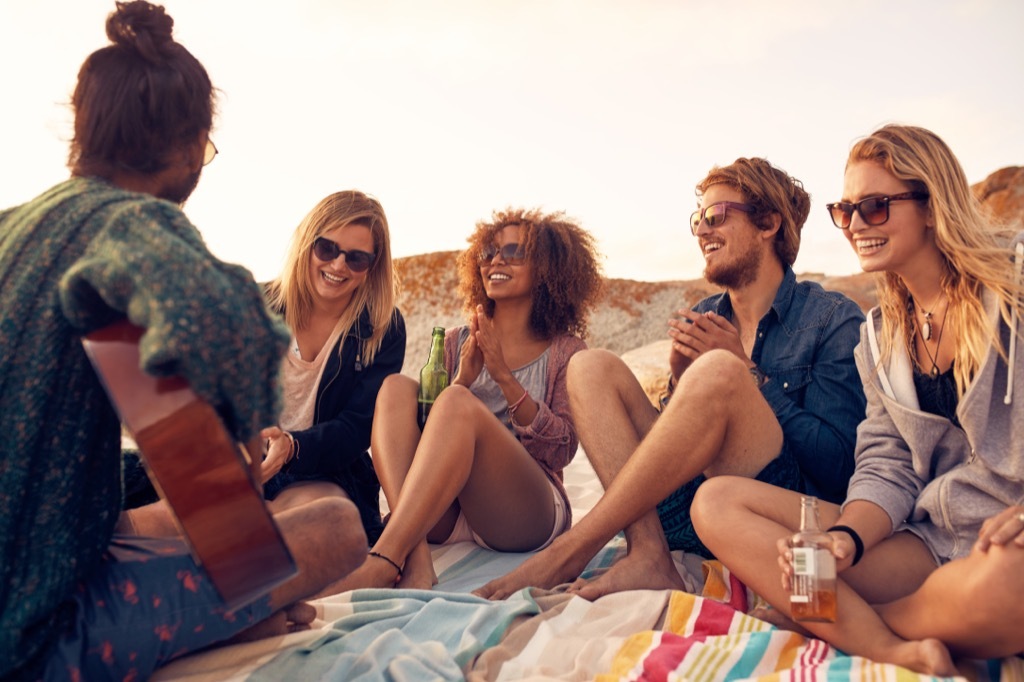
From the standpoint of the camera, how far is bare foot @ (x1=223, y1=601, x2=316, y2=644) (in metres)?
2.48

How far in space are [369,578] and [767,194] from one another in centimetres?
227

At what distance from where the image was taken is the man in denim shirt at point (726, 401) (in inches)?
124

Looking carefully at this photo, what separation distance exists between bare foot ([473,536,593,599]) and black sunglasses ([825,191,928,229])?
4.54 ft

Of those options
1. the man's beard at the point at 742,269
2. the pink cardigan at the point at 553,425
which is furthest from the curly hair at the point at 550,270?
the man's beard at the point at 742,269

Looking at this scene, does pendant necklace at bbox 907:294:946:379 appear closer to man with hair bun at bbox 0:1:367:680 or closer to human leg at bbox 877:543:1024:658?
human leg at bbox 877:543:1024:658

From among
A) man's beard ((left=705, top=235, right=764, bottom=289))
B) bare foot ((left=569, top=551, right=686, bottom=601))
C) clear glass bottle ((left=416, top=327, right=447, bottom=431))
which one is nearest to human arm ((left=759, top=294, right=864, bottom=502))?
man's beard ((left=705, top=235, right=764, bottom=289))

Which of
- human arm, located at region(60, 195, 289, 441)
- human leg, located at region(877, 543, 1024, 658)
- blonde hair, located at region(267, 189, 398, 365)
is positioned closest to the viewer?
human arm, located at region(60, 195, 289, 441)

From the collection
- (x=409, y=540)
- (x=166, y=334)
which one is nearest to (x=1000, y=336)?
(x=409, y=540)

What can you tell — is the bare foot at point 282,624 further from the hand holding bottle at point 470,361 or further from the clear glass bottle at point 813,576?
the hand holding bottle at point 470,361

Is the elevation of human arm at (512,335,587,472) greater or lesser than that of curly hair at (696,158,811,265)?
lesser

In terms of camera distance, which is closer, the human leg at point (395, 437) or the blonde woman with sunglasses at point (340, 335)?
the human leg at point (395, 437)

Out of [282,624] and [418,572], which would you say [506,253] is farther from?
[282,624]

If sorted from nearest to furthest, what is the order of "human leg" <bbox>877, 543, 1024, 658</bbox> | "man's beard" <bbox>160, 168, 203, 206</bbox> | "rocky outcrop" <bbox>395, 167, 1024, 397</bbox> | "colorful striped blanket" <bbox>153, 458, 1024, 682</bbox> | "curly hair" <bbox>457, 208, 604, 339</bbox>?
"man's beard" <bbox>160, 168, 203, 206</bbox> < "human leg" <bbox>877, 543, 1024, 658</bbox> < "colorful striped blanket" <bbox>153, 458, 1024, 682</bbox> < "curly hair" <bbox>457, 208, 604, 339</bbox> < "rocky outcrop" <bbox>395, 167, 1024, 397</bbox>

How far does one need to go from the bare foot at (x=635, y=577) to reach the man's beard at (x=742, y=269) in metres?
1.27
